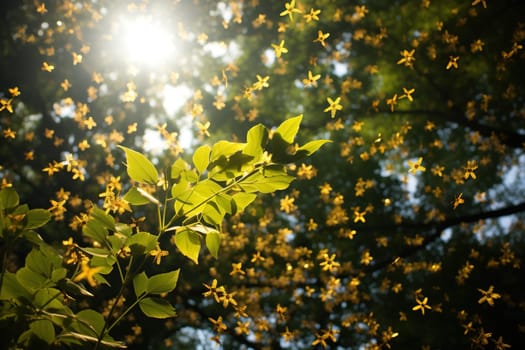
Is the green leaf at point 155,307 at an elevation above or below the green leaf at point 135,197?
below

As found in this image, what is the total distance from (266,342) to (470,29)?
9.35 metres

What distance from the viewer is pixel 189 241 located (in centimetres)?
136

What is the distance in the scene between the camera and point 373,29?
28.4ft

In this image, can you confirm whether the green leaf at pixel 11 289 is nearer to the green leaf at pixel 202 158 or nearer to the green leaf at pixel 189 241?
the green leaf at pixel 189 241

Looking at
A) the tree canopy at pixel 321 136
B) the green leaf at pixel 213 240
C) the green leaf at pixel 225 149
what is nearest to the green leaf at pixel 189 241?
the green leaf at pixel 213 240

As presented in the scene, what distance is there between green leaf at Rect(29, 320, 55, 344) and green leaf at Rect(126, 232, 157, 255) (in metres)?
0.38

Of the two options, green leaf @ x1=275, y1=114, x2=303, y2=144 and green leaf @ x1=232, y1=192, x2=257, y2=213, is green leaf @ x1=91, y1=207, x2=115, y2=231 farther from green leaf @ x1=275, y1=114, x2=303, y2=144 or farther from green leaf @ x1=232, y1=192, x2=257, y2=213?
green leaf @ x1=275, y1=114, x2=303, y2=144

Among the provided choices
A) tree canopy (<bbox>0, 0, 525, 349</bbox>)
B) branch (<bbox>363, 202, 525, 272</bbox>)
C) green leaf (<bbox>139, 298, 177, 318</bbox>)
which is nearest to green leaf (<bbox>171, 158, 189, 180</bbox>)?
green leaf (<bbox>139, 298, 177, 318</bbox>)

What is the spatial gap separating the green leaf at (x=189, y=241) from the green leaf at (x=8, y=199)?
2.04 ft

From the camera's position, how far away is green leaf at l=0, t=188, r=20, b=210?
127 cm

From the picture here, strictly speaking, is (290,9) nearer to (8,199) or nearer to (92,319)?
(8,199)

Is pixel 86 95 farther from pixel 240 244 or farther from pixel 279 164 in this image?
pixel 279 164

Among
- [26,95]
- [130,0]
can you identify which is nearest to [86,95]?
[26,95]

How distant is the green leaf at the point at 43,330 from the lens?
1.17 metres
